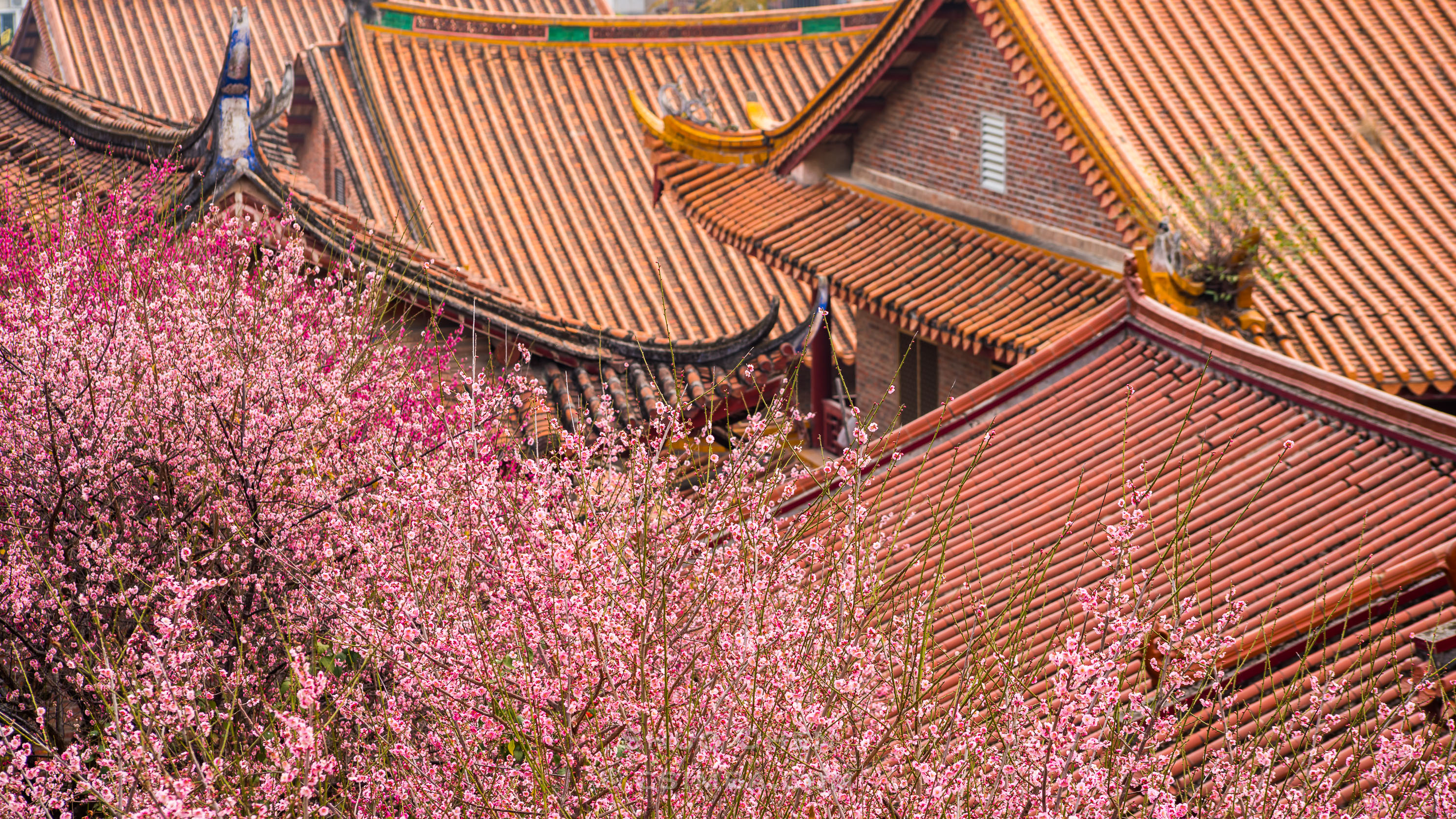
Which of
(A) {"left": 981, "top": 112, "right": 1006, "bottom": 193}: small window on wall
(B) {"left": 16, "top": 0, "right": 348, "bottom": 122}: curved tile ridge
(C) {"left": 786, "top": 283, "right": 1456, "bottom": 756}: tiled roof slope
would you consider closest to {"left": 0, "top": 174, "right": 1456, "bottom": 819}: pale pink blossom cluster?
(C) {"left": 786, "top": 283, "right": 1456, "bottom": 756}: tiled roof slope

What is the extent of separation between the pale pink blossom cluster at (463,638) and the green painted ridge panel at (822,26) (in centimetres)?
1673

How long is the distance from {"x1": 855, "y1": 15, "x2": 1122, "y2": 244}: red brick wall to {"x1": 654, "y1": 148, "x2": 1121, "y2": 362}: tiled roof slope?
348mm

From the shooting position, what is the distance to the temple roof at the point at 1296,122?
11602mm

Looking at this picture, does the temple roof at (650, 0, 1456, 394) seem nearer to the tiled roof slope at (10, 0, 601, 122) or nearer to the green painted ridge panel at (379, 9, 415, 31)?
the green painted ridge panel at (379, 9, 415, 31)

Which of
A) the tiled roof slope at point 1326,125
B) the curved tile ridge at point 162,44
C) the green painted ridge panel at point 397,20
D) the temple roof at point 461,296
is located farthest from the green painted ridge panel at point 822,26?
the temple roof at point 461,296

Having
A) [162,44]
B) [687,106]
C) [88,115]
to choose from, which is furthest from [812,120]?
[162,44]

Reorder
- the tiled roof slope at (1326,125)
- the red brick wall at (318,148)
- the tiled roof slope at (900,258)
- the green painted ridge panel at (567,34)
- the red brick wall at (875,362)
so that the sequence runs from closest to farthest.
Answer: the tiled roof slope at (1326,125) < the tiled roof slope at (900,258) < the red brick wall at (875,362) < the red brick wall at (318,148) < the green painted ridge panel at (567,34)

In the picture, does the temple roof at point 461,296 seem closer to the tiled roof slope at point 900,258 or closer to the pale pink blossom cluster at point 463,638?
the tiled roof slope at point 900,258

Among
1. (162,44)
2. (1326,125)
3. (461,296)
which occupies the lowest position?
(162,44)

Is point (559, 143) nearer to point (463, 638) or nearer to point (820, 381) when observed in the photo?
point (820, 381)

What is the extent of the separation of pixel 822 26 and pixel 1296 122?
10.8 m

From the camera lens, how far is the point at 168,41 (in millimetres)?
27031

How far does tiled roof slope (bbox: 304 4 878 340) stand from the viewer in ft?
61.1

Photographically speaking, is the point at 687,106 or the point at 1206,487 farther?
the point at 687,106
